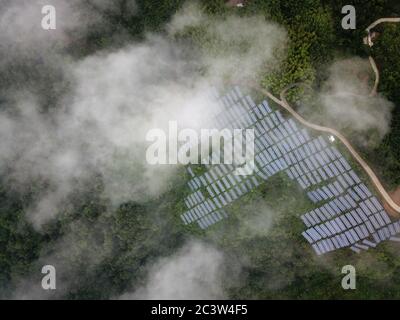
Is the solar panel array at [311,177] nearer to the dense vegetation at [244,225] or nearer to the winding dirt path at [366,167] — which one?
the winding dirt path at [366,167]

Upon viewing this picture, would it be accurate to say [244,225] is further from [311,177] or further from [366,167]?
[366,167]

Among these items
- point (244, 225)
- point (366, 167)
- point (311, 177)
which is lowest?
point (244, 225)

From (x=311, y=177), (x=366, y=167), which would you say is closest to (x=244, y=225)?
(x=311, y=177)

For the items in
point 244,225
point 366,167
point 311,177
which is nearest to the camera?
point 366,167

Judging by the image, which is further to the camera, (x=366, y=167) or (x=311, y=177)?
(x=311, y=177)

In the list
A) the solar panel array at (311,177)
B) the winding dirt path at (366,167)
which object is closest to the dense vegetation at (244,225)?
the winding dirt path at (366,167)

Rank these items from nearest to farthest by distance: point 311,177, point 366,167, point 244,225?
point 366,167 < point 311,177 < point 244,225

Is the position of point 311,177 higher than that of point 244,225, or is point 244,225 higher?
point 311,177
